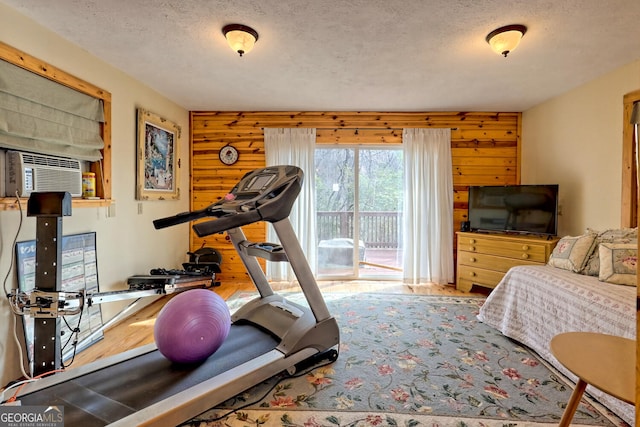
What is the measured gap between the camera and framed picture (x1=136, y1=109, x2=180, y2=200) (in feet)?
10.2

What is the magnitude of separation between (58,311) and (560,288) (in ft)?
10.2

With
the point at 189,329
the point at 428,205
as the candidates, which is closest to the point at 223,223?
the point at 189,329

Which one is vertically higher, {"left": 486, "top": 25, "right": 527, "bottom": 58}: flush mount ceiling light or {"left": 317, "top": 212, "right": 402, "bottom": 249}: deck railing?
{"left": 486, "top": 25, "right": 527, "bottom": 58}: flush mount ceiling light

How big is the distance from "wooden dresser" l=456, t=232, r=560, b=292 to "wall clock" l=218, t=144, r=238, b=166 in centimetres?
310

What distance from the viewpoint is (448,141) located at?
4.02 metres

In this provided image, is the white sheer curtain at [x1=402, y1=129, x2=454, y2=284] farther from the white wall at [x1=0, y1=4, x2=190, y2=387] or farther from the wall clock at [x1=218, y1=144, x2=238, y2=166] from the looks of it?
the white wall at [x1=0, y1=4, x2=190, y2=387]

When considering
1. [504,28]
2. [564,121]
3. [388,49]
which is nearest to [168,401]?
[388,49]

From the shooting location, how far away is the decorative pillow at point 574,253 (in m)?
2.36

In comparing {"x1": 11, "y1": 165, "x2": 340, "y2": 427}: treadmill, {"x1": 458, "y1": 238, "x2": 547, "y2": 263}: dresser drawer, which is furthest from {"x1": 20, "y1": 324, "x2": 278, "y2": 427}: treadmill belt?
{"x1": 458, "y1": 238, "x2": 547, "y2": 263}: dresser drawer

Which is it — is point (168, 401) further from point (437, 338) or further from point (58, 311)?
point (437, 338)

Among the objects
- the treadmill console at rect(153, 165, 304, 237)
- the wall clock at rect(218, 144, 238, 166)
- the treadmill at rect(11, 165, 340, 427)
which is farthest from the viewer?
the wall clock at rect(218, 144, 238, 166)

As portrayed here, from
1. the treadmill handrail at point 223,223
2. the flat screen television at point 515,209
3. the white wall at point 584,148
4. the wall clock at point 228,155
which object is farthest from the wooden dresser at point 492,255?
the wall clock at point 228,155

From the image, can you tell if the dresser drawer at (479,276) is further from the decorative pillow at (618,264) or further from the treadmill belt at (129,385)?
the treadmill belt at (129,385)

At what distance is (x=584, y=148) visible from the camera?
10.3ft
